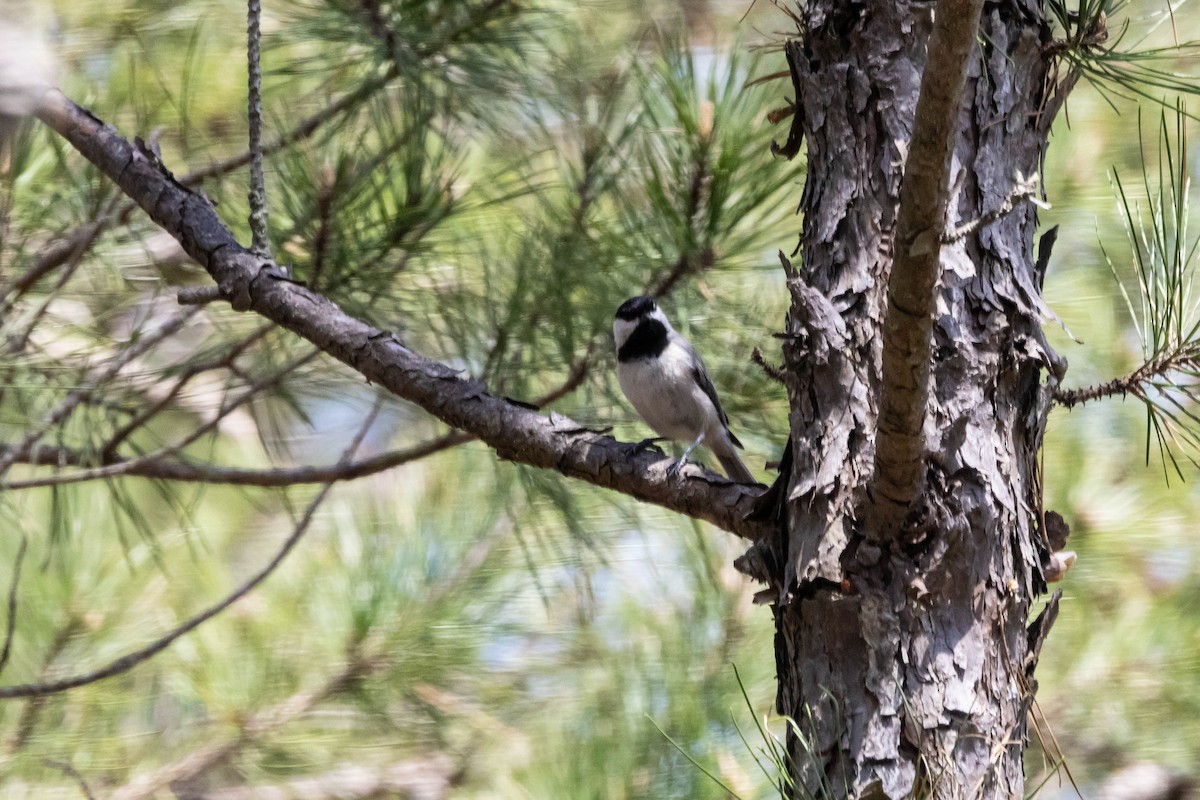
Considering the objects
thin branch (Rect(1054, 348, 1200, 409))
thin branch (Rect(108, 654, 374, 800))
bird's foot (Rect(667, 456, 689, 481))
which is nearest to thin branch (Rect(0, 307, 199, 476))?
thin branch (Rect(108, 654, 374, 800))

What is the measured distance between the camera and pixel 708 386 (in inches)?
101

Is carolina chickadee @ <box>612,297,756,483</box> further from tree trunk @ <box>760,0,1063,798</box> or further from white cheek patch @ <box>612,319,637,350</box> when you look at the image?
tree trunk @ <box>760,0,1063,798</box>

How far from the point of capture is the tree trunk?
123cm

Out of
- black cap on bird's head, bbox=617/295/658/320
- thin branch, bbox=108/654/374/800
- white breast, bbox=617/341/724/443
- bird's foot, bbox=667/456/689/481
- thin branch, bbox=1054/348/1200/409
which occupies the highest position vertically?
black cap on bird's head, bbox=617/295/658/320

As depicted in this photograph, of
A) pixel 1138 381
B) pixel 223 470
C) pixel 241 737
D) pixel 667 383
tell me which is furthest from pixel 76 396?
pixel 1138 381

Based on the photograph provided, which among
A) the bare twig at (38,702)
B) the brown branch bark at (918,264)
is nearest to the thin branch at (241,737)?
the bare twig at (38,702)

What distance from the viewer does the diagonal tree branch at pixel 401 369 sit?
1.55m

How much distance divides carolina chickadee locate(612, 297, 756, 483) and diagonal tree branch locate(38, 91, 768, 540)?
722 millimetres

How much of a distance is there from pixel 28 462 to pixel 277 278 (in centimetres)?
82

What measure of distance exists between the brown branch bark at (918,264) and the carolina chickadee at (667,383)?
118 centimetres

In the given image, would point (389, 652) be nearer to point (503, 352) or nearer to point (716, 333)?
point (503, 352)

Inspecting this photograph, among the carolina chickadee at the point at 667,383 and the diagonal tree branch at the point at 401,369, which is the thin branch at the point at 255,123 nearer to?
the diagonal tree branch at the point at 401,369

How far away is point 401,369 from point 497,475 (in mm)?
962

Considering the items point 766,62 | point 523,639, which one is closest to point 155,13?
point 766,62
